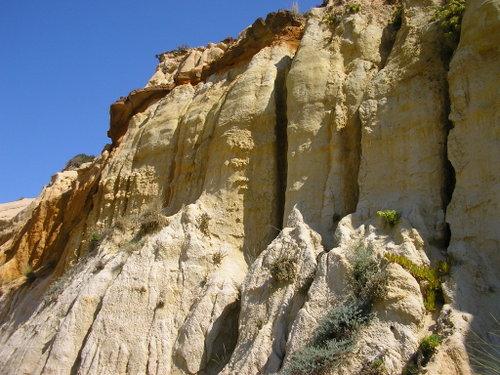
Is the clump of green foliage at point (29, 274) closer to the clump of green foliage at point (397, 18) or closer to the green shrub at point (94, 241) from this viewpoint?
the green shrub at point (94, 241)

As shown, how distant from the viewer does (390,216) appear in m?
10.6

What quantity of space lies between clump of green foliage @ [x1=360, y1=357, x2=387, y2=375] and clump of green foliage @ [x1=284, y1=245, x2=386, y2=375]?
15.3 inches

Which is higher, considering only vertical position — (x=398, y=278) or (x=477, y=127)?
(x=477, y=127)

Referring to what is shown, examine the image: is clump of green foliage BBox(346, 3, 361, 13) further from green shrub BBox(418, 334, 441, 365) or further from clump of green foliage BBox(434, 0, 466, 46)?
green shrub BBox(418, 334, 441, 365)

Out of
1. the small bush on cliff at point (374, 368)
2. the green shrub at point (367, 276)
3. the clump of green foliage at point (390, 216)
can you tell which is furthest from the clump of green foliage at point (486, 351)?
the clump of green foliage at point (390, 216)

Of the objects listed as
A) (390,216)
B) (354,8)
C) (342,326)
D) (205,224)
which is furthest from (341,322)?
(354,8)

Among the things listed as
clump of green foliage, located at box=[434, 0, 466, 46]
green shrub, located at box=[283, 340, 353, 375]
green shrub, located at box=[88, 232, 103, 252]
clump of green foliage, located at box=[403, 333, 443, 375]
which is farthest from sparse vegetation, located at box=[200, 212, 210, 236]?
clump of green foliage, located at box=[403, 333, 443, 375]

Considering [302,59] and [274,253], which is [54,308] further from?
[302,59]

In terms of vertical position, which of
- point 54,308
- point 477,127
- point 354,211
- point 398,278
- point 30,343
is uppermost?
point 477,127

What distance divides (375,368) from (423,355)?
0.72m

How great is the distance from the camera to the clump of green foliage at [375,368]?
8461 mm

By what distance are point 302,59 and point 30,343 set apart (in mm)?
10304

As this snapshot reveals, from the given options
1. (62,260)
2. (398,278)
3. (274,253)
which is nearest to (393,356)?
(398,278)

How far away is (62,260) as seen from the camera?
21297 millimetres
